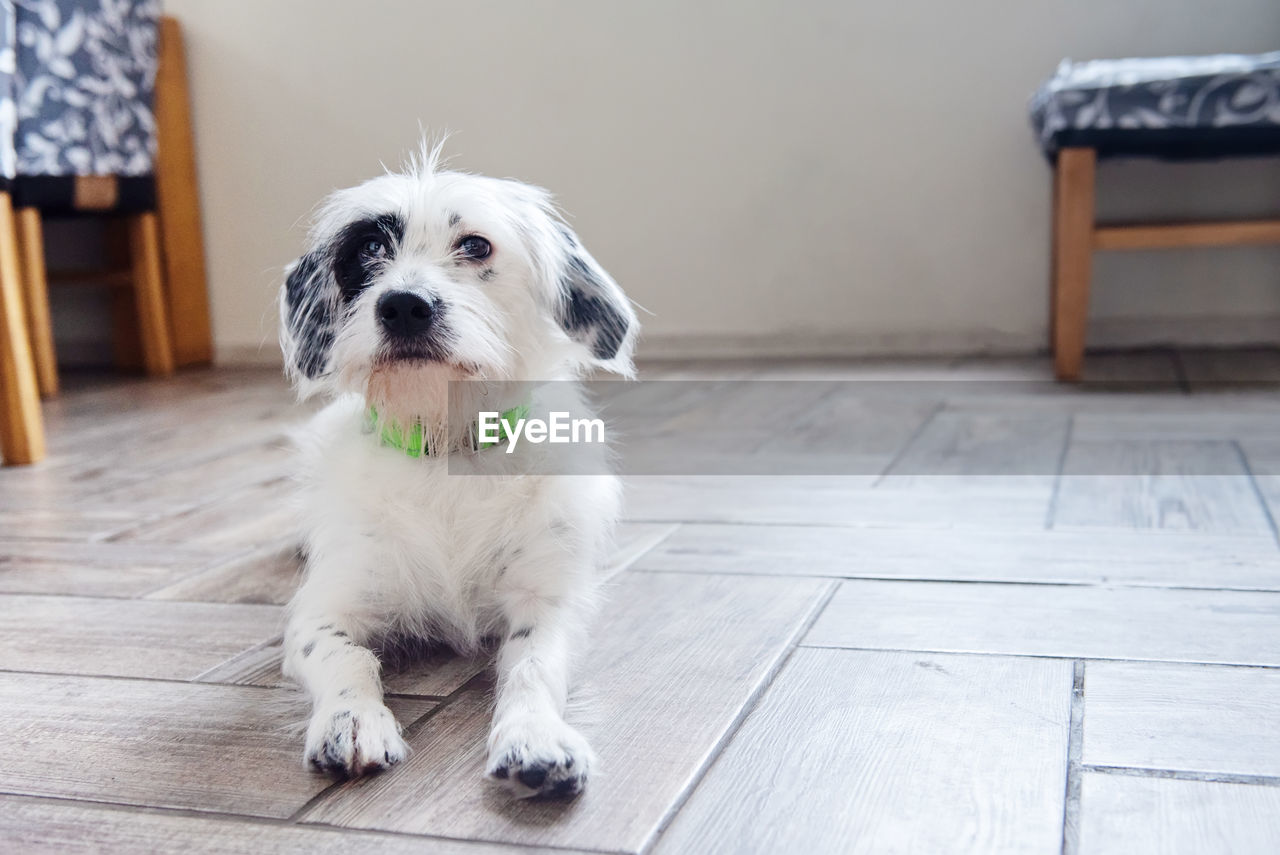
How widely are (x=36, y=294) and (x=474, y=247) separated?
2.50m

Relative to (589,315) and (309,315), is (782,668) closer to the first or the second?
(589,315)

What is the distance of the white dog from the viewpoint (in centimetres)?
124

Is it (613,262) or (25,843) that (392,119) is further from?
(25,843)

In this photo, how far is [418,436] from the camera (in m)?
1.33

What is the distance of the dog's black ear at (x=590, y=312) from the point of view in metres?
1.41

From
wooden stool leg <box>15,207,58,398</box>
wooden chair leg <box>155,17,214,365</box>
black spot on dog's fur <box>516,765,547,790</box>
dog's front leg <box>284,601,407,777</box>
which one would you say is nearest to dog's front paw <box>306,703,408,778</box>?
dog's front leg <box>284,601,407,777</box>

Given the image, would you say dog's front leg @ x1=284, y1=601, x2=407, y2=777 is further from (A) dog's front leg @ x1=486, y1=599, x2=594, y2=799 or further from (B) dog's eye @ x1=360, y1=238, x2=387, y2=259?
(B) dog's eye @ x1=360, y1=238, x2=387, y2=259

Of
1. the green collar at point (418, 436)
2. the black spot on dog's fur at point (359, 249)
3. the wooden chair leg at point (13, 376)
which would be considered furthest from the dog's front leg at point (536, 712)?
the wooden chair leg at point (13, 376)

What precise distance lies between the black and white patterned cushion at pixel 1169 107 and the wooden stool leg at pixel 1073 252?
53 mm

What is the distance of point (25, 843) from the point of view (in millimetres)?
866

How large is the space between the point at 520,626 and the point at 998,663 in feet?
1.54

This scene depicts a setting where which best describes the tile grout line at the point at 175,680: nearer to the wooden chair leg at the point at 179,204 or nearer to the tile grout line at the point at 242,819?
the tile grout line at the point at 242,819

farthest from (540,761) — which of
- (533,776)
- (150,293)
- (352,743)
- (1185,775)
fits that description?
(150,293)

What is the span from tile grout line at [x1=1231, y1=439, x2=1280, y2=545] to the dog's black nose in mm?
1096
